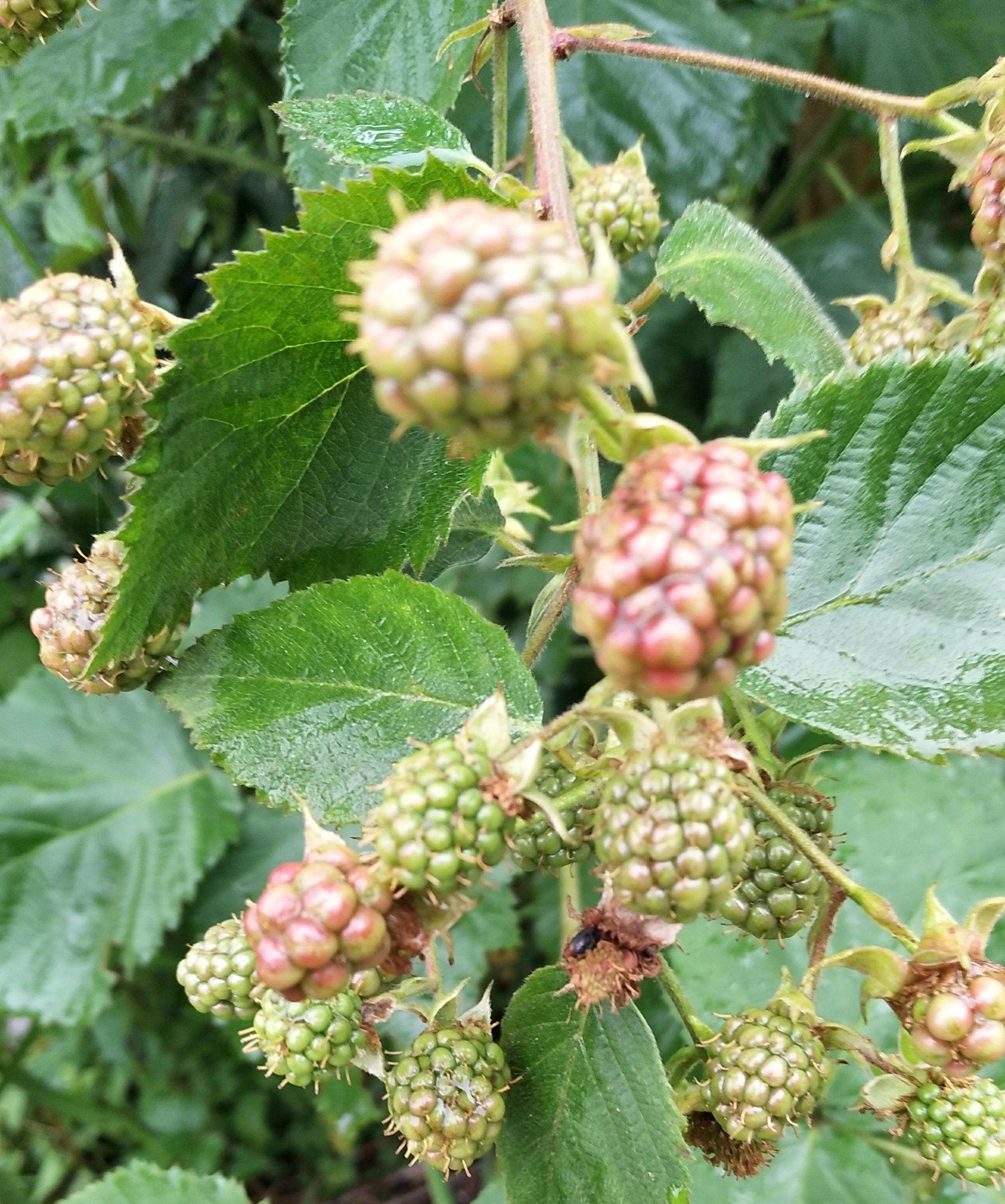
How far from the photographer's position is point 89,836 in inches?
63.9

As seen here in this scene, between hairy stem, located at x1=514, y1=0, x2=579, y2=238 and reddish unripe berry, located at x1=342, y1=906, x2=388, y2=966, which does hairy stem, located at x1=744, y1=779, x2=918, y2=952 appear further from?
hairy stem, located at x1=514, y1=0, x2=579, y2=238

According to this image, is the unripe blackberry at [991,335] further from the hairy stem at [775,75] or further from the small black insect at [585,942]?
the small black insect at [585,942]

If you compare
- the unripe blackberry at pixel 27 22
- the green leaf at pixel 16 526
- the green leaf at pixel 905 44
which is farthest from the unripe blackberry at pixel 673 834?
the green leaf at pixel 905 44

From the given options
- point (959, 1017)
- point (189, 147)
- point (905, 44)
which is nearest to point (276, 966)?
point (959, 1017)

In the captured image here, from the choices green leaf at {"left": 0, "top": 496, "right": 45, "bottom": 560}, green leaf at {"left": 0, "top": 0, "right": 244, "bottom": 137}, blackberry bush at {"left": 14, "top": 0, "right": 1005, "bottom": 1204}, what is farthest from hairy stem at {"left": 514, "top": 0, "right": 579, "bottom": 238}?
green leaf at {"left": 0, "top": 496, "right": 45, "bottom": 560}

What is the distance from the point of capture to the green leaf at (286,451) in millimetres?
646

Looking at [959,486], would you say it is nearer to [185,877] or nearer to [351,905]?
[351,905]

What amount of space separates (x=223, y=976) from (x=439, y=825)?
323 mm

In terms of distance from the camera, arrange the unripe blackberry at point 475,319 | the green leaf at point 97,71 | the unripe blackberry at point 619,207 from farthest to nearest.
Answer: the green leaf at point 97,71
the unripe blackberry at point 619,207
the unripe blackberry at point 475,319

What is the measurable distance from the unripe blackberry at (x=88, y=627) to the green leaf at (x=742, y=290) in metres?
0.47

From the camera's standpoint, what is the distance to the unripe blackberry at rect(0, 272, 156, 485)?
1.90 ft

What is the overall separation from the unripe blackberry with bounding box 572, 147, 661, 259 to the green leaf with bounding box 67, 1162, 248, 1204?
4.25ft

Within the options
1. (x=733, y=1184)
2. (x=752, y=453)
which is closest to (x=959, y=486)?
(x=752, y=453)

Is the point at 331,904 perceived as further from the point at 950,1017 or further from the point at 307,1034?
the point at 950,1017
